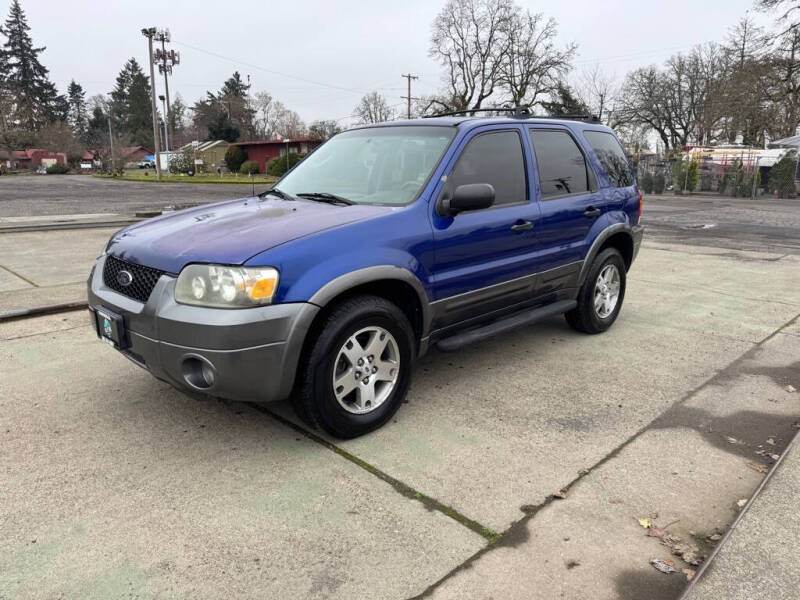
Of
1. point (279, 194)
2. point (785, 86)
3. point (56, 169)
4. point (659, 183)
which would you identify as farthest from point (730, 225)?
point (56, 169)

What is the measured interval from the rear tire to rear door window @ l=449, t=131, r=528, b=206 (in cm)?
121

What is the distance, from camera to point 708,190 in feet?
98.0

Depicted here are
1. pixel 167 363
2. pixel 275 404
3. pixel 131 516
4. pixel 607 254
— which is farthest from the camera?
pixel 607 254

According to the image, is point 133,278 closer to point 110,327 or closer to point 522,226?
point 110,327

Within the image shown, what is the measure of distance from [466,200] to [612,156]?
99.2 inches

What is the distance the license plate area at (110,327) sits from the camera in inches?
126

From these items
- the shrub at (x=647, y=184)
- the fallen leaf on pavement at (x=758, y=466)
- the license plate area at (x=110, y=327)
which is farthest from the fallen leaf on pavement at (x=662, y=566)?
the shrub at (x=647, y=184)

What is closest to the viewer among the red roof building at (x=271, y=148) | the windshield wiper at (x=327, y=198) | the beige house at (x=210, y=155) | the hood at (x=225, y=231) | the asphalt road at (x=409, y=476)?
the asphalt road at (x=409, y=476)

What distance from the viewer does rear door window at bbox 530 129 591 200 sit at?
14.8 feet

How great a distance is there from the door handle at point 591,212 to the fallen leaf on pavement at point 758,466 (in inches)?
89.5

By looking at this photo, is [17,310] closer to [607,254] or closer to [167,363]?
[167,363]

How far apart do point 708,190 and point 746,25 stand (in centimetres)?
2153

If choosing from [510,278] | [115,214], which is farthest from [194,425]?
[115,214]

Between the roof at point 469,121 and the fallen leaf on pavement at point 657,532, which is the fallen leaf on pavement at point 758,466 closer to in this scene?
the fallen leaf on pavement at point 657,532
